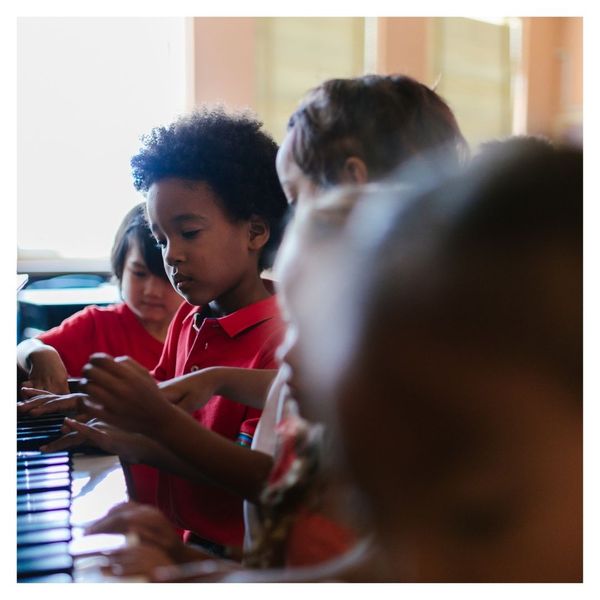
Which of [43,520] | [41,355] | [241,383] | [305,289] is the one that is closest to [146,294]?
[41,355]

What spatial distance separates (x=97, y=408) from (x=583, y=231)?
46 centimetres

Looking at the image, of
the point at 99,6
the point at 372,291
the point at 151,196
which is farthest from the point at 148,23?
the point at 372,291

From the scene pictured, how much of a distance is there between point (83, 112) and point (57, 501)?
0.44 metres

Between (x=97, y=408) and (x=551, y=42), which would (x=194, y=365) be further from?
(x=551, y=42)

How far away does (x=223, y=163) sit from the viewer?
0.81 m

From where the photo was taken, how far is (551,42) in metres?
0.85

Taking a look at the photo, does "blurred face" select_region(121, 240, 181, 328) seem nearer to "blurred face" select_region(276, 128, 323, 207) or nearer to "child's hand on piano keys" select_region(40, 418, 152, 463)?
"child's hand on piano keys" select_region(40, 418, 152, 463)

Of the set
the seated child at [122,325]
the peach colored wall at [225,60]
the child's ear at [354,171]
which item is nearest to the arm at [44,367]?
the seated child at [122,325]

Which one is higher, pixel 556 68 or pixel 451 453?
pixel 556 68

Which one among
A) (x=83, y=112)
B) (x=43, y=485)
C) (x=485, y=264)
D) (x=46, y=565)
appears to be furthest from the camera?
(x=83, y=112)

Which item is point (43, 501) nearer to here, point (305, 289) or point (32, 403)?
point (32, 403)

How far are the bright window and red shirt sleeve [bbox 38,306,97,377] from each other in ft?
0.36

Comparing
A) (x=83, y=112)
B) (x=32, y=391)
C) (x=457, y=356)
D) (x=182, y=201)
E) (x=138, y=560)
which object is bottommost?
(x=138, y=560)

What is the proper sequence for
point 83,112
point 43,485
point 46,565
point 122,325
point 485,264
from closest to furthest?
point 485,264 → point 46,565 → point 43,485 → point 83,112 → point 122,325
